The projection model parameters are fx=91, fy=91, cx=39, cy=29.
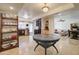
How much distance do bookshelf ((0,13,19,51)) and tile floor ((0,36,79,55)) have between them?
0.39 ft

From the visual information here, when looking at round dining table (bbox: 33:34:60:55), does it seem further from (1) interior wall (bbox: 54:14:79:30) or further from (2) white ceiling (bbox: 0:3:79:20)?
(2) white ceiling (bbox: 0:3:79:20)

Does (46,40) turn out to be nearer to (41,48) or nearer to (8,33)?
(41,48)

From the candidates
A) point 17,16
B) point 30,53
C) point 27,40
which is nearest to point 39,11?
point 17,16

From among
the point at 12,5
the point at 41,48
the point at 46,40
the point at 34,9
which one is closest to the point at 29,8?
the point at 34,9

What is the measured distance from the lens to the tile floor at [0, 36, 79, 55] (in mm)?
1585

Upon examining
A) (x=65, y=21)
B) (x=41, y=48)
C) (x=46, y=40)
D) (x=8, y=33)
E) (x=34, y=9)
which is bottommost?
(x=41, y=48)

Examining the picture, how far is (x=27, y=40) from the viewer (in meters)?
1.85

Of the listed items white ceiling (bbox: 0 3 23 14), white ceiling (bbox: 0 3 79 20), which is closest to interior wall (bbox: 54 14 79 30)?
white ceiling (bbox: 0 3 79 20)

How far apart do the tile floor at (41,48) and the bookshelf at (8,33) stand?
118mm

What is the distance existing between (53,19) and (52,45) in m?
0.51

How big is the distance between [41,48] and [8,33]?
77 cm

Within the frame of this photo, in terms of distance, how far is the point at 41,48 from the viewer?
5.41 feet
